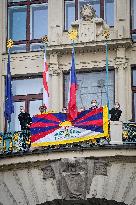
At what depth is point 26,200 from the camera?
2512 cm

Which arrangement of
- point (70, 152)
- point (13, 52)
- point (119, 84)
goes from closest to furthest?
point (70, 152) < point (119, 84) < point (13, 52)

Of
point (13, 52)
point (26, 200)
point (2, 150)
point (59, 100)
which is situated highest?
point (13, 52)

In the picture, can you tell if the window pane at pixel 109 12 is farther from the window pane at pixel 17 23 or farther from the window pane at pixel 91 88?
the window pane at pixel 17 23

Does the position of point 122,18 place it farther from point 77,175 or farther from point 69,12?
point 77,175

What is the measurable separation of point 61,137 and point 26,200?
2587 millimetres

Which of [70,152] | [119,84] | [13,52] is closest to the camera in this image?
[70,152]

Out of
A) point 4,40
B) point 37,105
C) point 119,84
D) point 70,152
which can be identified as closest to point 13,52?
point 4,40

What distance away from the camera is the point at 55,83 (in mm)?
28328

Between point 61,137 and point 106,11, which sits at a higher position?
point 106,11

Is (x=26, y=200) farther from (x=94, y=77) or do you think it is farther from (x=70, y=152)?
(x=94, y=77)

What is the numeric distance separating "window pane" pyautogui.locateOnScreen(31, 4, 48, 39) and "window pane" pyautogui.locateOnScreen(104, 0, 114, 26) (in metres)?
2.65

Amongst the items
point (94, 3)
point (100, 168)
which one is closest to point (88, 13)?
point (94, 3)

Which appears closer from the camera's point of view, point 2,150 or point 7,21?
point 2,150

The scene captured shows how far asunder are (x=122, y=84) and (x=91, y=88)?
145 centimetres
